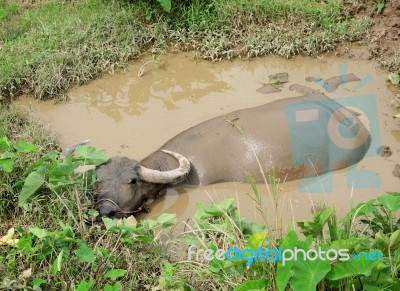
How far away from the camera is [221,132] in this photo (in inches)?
179

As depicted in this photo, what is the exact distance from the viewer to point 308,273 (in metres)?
2.40

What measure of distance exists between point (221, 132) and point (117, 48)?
156 cm

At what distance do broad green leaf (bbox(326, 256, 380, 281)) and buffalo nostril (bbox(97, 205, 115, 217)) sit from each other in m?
1.82

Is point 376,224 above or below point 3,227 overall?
above

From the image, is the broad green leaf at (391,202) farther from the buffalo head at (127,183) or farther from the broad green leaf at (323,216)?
the buffalo head at (127,183)

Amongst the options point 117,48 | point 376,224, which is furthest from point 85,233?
point 117,48

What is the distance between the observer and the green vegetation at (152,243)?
8.25 ft

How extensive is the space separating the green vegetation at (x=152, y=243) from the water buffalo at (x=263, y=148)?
0.40 metres

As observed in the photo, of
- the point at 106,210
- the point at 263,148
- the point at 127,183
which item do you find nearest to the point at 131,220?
the point at 106,210

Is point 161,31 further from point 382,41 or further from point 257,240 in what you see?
point 257,240

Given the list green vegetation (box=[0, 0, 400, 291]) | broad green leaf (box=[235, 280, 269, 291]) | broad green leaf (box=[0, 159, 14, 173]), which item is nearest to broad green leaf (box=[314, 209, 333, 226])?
green vegetation (box=[0, 0, 400, 291])

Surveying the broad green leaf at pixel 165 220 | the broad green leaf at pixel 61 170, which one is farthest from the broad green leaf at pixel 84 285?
the broad green leaf at pixel 61 170

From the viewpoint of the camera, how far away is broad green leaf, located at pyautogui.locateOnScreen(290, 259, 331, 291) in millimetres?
2367

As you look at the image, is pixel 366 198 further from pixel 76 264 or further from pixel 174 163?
pixel 76 264
